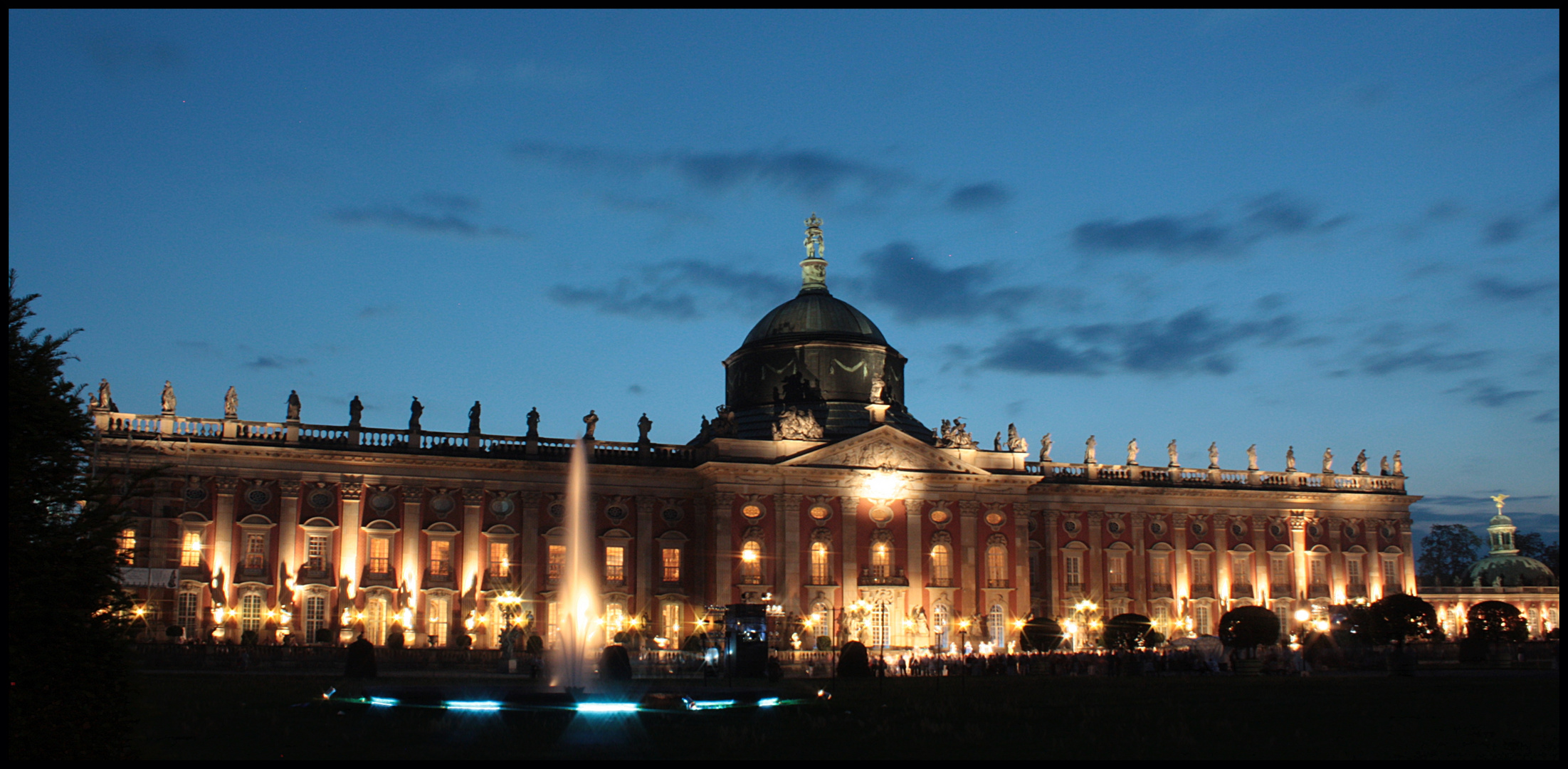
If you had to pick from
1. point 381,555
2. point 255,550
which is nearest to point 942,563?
point 381,555

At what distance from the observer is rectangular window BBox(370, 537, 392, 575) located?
5831cm

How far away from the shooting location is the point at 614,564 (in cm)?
6234

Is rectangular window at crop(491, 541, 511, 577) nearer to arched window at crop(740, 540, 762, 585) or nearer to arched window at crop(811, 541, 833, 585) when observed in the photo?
arched window at crop(740, 540, 762, 585)

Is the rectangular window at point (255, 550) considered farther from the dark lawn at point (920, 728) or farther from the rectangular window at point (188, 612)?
the dark lawn at point (920, 728)

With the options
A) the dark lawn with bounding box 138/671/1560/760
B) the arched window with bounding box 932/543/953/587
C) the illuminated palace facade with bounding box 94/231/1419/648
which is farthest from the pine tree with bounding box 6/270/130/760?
the arched window with bounding box 932/543/953/587

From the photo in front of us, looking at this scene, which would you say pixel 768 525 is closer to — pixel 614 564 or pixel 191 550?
pixel 614 564

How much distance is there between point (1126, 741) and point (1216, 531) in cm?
5415

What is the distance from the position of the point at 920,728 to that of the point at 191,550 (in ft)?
137

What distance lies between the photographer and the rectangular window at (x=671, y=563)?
63.2 metres

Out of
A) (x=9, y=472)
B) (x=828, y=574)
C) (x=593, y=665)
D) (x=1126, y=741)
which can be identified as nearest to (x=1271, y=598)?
(x=828, y=574)

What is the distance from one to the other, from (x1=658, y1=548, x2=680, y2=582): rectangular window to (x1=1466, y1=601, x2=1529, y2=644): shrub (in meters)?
35.4

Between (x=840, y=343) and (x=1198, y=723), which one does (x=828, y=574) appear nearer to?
(x=840, y=343)

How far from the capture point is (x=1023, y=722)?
25188 millimetres

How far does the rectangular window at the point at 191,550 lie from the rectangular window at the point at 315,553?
4.20 m
